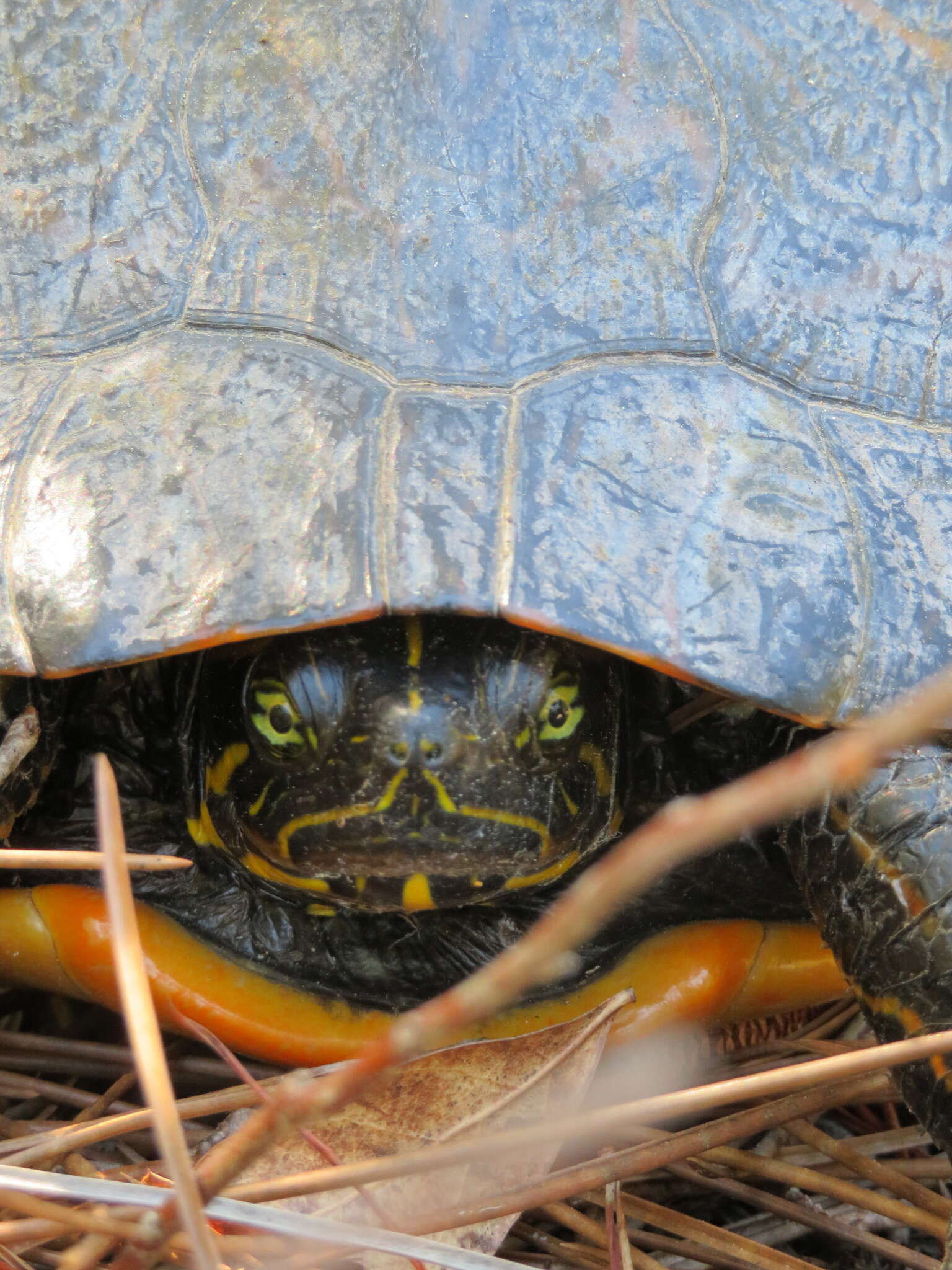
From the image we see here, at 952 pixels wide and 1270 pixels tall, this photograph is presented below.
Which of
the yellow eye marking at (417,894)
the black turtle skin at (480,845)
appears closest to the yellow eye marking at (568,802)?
the black turtle skin at (480,845)

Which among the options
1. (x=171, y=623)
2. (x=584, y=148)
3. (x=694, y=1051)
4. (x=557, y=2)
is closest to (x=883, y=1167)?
(x=694, y=1051)

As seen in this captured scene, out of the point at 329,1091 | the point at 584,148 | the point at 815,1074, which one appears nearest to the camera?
the point at 329,1091

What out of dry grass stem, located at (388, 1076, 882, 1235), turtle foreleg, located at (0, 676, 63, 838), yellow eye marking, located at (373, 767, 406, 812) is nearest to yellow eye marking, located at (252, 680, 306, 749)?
yellow eye marking, located at (373, 767, 406, 812)

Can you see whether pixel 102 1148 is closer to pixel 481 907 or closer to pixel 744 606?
pixel 481 907

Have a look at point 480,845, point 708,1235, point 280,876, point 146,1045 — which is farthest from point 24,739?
point 708,1235

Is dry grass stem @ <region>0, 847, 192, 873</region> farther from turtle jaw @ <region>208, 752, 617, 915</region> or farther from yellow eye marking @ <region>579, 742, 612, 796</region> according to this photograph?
yellow eye marking @ <region>579, 742, 612, 796</region>

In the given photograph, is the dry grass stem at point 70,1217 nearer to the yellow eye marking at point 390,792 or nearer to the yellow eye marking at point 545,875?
the yellow eye marking at point 390,792
